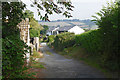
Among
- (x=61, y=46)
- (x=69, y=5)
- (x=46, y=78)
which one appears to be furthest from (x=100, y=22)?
(x=61, y=46)

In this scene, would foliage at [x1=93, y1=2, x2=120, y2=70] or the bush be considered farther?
the bush

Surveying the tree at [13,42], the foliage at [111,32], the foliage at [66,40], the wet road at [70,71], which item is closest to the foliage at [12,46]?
the tree at [13,42]

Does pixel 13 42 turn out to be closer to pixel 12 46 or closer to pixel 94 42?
pixel 12 46

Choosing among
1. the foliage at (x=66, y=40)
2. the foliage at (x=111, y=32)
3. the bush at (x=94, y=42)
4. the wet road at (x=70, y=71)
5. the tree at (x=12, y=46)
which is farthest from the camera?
the foliage at (x=66, y=40)

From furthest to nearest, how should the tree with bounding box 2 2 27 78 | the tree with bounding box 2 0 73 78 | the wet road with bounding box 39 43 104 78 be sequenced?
1. the wet road with bounding box 39 43 104 78
2. the tree with bounding box 2 2 27 78
3. the tree with bounding box 2 0 73 78

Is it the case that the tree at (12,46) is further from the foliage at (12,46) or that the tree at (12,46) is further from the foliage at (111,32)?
the foliage at (111,32)

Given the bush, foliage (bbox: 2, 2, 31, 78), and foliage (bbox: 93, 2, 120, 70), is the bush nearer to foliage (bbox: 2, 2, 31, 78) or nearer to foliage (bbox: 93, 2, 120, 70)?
foliage (bbox: 93, 2, 120, 70)

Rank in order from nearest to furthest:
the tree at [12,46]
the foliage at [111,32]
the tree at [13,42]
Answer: the tree at [13,42] → the tree at [12,46] → the foliage at [111,32]

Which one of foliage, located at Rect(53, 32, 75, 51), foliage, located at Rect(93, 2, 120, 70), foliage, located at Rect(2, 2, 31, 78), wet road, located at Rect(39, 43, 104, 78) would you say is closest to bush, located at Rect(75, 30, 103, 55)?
foliage, located at Rect(93, 2, 120, 70)

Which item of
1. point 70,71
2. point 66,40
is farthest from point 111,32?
point 66,40

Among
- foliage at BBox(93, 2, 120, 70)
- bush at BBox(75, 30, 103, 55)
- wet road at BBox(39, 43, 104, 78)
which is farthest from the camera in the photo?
bush at BBox(75, 30, 103, 55)

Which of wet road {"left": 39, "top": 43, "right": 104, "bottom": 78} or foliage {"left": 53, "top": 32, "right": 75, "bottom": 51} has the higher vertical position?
foliage {"left": 53, "top": 32, "right": 75, "bottom": 51}

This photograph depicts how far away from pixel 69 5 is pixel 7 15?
2.70m

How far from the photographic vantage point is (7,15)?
6.05 meters
